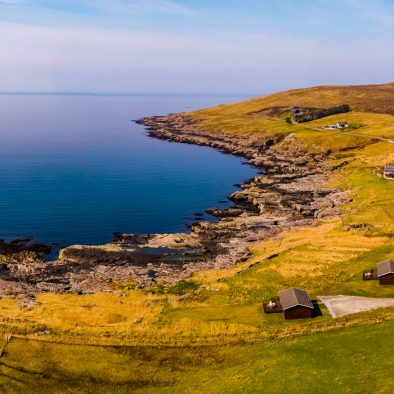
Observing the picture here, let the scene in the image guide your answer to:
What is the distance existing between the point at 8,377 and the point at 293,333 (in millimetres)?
33610

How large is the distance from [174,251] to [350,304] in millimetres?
39447

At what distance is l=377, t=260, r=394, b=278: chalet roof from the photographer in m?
64.2

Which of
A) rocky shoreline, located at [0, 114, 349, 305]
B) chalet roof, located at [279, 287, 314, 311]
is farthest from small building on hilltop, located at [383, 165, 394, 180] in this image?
chalet roof, located at [279, 287, 314, 311]

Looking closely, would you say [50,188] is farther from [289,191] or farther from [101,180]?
[289,191]

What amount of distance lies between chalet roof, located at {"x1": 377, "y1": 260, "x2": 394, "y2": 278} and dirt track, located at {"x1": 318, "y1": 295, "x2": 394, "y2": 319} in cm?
467

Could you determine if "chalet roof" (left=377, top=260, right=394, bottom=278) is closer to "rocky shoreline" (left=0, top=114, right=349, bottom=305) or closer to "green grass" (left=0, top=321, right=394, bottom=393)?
"green grass" (left=0, top=321, right=394, bottom=393)

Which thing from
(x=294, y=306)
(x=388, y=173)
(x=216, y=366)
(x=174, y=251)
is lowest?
(x=216, y=366)

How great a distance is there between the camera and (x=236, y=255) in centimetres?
8544

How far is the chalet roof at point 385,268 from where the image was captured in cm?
6419

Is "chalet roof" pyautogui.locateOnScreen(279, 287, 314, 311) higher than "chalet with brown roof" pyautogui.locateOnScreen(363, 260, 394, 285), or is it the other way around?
"chalet with brown roof" pyautogui.locateOnScreen(363, 260, 394, 285)

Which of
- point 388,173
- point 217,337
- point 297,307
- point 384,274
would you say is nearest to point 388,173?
point 388,173

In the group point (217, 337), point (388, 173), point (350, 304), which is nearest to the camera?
point (217, 337)

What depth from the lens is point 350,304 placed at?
2386 inches

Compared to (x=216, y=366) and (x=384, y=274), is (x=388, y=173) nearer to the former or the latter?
(x=384, y=274)
